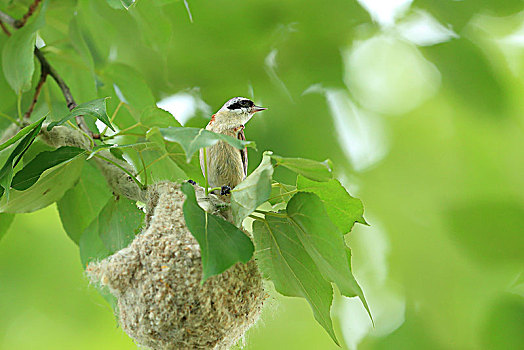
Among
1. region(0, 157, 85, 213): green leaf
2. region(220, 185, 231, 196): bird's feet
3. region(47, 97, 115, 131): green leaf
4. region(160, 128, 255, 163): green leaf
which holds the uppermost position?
region(160, 128, 255, 163): green leaf

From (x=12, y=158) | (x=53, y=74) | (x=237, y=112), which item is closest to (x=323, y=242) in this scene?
(x=237, y=112)

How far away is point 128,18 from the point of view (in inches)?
67.4

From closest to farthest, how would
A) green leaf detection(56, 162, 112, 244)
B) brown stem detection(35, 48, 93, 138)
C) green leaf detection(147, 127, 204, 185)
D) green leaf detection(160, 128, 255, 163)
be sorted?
Result: 1. green leaf detection(160, 128, 255, 163)
2. green leaf detection(147, 127, 204, 185)
3. brown stem detection(35, 48, 93, 138)
4. green leaf detection(56, 162, 112, 244)

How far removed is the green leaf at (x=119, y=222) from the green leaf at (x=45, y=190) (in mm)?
88

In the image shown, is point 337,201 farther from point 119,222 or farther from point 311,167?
point 119,222

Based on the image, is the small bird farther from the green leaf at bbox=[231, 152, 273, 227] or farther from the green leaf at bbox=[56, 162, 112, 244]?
the green leaf at bbox=[56, 162, 112, 244]

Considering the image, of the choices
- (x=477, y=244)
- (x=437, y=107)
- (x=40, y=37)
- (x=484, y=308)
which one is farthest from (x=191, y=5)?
(x=484, y=308)

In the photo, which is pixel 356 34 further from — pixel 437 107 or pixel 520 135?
pixel 520 135

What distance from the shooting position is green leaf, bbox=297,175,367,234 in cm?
75

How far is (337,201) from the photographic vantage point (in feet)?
2.49

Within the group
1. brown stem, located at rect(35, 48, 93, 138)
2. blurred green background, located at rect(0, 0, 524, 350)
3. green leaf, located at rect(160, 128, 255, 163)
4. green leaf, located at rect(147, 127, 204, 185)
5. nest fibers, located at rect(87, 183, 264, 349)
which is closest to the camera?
green leaf, located at rect(160, 128, 255, 163)

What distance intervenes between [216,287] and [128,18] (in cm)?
125

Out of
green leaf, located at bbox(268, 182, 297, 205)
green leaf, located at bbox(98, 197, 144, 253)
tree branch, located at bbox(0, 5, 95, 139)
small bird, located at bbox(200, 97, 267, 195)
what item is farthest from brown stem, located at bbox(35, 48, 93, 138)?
green leaf, located at bbox(268, 182, 297, 205)

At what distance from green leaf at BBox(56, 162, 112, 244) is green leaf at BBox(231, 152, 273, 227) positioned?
0.62 meters
